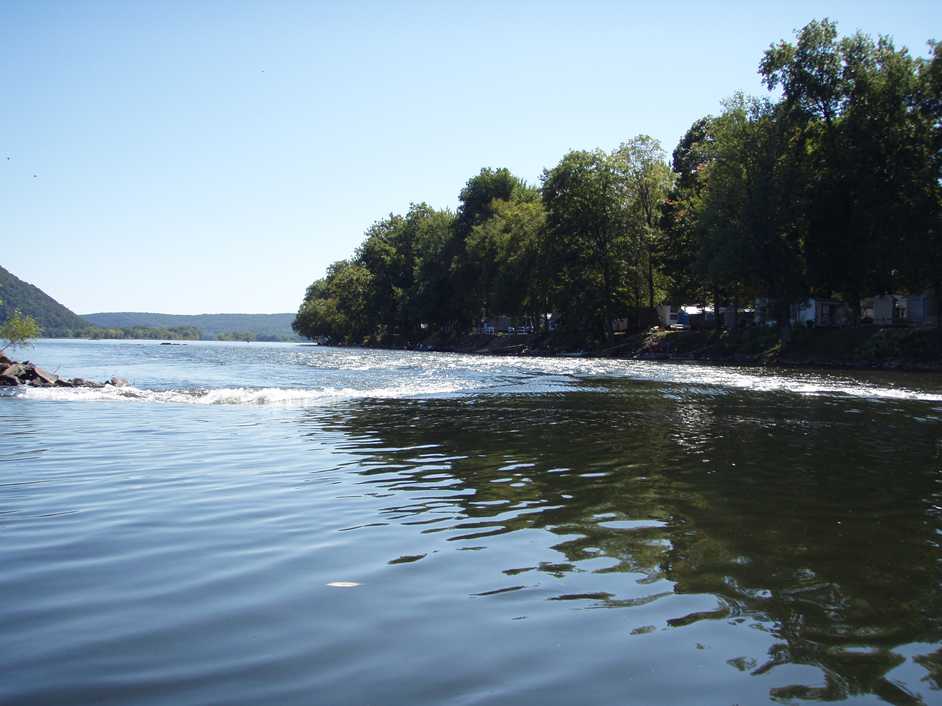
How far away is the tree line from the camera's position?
163 feet

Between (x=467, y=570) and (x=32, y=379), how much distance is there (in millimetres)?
29066

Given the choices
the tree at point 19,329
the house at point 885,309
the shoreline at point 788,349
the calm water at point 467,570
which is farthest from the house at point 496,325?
the calm water at point 467,570

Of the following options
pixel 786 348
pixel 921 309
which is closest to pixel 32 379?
pixel 786 348

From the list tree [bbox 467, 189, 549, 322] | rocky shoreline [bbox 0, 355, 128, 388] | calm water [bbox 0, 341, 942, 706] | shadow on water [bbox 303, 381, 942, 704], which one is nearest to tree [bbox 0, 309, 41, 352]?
rocky shoreline [bbox 0, 355, 128, 388]

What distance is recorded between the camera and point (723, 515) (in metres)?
8.25

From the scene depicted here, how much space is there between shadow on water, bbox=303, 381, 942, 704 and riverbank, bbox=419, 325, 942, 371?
32433 millimetres

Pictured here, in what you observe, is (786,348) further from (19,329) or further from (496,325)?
(496,325)

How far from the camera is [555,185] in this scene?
77.0 metres

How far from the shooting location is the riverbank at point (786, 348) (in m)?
46.5

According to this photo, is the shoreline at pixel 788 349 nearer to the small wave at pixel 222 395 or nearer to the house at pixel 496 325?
the small wave at pixel 222 395

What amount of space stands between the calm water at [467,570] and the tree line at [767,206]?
42267 mm

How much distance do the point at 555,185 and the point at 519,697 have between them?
76.0 metres

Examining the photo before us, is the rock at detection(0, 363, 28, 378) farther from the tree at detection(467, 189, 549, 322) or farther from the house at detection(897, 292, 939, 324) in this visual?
the tree at detection(467, 189, 549, 322)

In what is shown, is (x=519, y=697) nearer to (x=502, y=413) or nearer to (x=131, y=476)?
(x=131, y=476)
